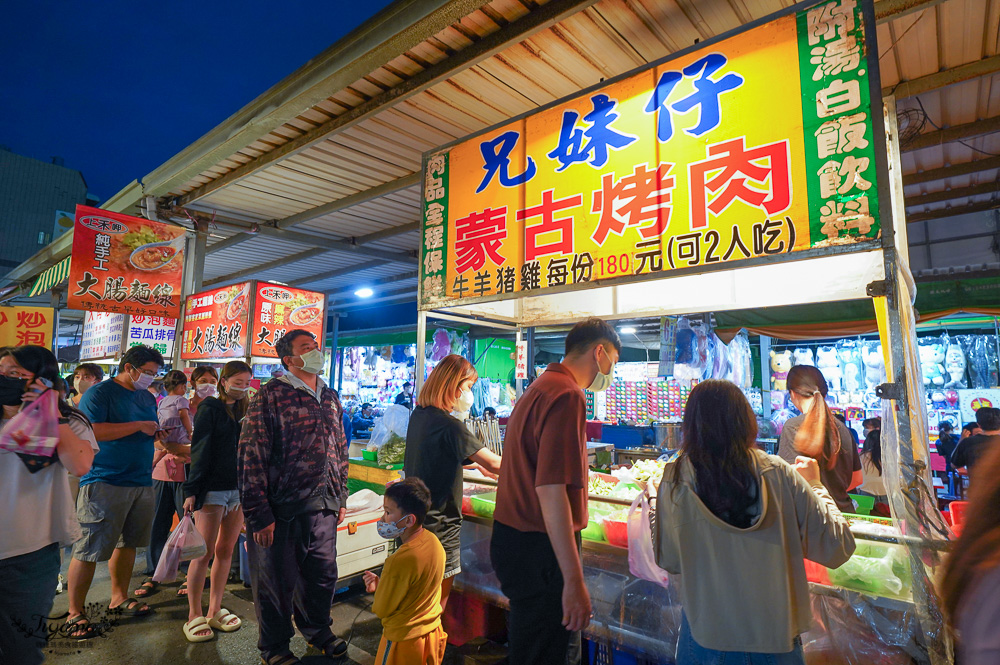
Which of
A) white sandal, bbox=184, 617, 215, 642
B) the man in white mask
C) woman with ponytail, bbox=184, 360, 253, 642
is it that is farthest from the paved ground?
the man in white mask

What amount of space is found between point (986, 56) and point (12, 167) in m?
35.8

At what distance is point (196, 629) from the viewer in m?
3.86

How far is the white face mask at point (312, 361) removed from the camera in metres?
3.57

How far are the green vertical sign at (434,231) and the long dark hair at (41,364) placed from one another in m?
2.47

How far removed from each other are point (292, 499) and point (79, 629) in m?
2.21

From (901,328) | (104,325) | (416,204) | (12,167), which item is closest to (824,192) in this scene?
(901,328)

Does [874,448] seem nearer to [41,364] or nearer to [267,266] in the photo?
[41,364]

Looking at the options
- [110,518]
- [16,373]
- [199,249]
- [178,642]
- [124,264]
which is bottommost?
[178,642]

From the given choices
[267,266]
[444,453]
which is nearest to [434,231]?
[444,453]

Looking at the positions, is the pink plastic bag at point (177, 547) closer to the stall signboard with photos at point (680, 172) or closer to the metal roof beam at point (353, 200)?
the stall signboard with photos at point (680, 172)

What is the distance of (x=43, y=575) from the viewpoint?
8.14 ft

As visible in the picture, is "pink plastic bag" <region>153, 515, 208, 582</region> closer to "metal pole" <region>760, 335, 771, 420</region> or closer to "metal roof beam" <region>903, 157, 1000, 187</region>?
"metal roof beam" <region>903, 157, 1000, 187</region>

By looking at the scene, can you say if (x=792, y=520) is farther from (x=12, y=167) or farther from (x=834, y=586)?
(x=12, y=167)

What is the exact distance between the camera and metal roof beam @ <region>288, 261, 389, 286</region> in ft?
Answer: 31.2
